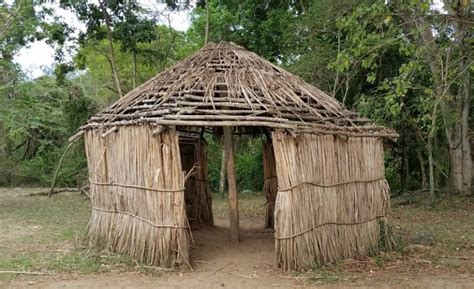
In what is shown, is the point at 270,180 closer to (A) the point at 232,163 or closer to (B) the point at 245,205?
(A) the point at 232,163

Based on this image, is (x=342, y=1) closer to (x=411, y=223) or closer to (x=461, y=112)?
(x=461, y=112)

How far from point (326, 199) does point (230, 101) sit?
6.43 feet

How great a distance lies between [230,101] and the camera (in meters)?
7.23

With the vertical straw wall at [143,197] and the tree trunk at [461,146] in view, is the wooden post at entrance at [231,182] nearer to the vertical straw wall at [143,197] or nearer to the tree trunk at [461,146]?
the vertical straw wall at [143,197]

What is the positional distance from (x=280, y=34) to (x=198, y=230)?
8378 mm

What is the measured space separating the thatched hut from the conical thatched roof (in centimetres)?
2

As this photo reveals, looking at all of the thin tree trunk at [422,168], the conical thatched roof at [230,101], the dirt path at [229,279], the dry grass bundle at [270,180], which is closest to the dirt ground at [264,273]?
the dirt path at [229,279]

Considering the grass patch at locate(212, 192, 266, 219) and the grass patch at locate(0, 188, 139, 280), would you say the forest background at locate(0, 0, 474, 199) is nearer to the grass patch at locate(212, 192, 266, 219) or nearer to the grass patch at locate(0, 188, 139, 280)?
the grass patch at locate(212, 192, 266, 219)


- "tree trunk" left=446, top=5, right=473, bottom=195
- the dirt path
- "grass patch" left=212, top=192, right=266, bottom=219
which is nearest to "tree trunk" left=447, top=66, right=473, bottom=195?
"tree trunk" left=446, top=5, right=473, bottom=195

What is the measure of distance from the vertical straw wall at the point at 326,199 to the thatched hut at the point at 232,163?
0.05ft

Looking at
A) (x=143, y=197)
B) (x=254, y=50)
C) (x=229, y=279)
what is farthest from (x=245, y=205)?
(x=229, y=279)

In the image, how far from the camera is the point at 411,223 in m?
10.7

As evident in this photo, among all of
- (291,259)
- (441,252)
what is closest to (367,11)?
(291,259)

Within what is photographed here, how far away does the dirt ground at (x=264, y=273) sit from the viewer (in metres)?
6.21
